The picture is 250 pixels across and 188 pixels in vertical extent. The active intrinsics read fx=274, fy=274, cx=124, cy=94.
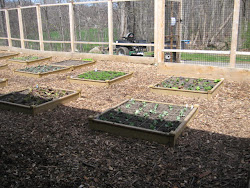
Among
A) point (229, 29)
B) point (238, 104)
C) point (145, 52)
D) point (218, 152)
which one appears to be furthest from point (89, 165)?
point (145, 52)

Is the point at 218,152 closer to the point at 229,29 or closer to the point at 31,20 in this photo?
the point at 229,29

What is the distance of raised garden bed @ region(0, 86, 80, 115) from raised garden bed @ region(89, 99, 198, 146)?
1362mm

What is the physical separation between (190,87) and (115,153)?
354cm

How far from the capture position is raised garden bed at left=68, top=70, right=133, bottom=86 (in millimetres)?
7590

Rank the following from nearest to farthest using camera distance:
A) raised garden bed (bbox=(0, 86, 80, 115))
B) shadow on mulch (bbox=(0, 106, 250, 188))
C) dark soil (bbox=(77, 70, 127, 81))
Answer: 1. shadow on mulch (bbox=(0, 106, 250, 188))
2. raised garden bed (bbox=(0, 86, 80, 115))
3. dark soil (bbox=(77, 70, 127, 81))

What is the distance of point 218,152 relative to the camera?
3875 millimetres

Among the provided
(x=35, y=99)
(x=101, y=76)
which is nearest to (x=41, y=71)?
(x=101, y=76)

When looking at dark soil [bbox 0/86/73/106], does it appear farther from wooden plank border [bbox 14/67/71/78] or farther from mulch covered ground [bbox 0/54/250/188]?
wooden plank border [bbox 14/67/71/78]

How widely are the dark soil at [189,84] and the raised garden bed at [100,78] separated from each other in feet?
4.41

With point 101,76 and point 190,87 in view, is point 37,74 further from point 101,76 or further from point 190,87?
point 190,87

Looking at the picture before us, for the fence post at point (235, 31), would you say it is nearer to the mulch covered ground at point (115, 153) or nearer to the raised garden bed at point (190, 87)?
the raised garden bed at point (190, 87)

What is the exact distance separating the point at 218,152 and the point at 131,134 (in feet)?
4.39

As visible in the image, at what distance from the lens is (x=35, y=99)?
612 cm

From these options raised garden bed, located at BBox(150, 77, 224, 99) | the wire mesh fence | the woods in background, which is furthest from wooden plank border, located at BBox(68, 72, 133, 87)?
the wire mesh fence
